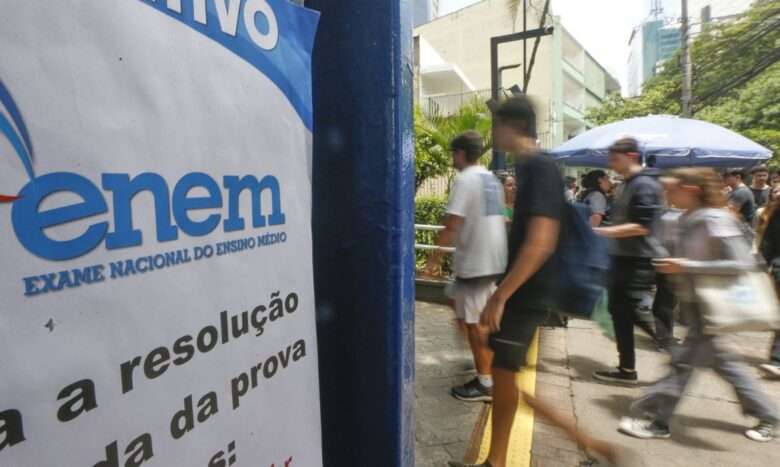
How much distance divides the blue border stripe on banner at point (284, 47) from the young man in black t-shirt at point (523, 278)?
135 cm

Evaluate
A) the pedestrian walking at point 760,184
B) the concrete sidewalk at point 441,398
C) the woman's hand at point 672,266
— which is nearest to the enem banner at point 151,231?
the concrete sidewalk at point 441,398

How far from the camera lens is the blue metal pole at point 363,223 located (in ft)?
5.30

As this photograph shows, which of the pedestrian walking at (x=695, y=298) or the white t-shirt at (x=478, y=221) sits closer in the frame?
the pedestrian walking at (x=695, y=298)

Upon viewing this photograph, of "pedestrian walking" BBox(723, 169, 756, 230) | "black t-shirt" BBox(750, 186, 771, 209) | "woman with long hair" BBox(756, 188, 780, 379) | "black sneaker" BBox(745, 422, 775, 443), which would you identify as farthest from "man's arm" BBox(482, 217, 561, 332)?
"black t-shirt" BBox(750, 186, 771, 209)

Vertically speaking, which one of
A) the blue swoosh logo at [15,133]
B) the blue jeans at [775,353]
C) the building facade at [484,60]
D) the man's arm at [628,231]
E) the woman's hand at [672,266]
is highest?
the building facade at [484,60]

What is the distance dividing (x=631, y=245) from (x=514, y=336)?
5.45 ft

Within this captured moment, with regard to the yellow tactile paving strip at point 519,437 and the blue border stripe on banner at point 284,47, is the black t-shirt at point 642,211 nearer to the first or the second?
the yellow tactile paving strip at point 519,437

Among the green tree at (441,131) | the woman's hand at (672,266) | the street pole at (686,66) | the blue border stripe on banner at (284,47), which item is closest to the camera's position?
the blue border stripe on banner at (284,47)

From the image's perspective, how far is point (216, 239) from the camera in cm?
107

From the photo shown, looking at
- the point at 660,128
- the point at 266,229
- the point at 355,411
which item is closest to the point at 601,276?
the point at 355,411

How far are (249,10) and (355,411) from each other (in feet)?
4.17

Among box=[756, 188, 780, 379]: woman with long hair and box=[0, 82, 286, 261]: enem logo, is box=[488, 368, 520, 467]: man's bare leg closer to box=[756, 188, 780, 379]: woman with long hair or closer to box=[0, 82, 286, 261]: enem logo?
box=[0, 82, 286, 261]: enem logo

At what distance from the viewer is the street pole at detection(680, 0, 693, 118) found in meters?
15.6

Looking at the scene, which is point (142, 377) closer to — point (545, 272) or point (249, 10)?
point (249, 10)
